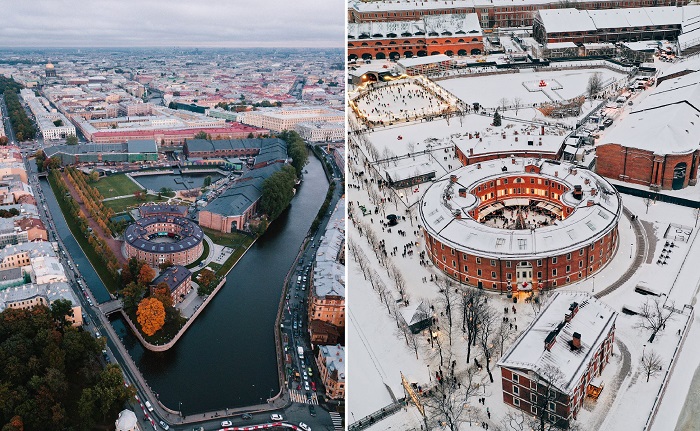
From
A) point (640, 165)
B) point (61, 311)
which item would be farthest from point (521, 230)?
point (61, 311)

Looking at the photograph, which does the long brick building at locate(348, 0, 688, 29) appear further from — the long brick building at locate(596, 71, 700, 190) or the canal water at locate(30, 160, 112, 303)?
the long brick building at locate(596, 71, 700, 190)

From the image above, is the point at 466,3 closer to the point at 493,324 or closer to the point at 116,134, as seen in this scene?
the point at 116,134

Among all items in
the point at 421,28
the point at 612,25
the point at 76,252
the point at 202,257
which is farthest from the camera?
the point at 421,28

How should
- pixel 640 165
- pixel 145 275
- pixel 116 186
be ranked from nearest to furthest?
1. pixel 640 165
2. pixel 145 275
3. pixel 116 186

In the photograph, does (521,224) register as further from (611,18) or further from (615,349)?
(611,18)

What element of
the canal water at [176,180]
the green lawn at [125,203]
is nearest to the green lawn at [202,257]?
the green lawn at [125,203]

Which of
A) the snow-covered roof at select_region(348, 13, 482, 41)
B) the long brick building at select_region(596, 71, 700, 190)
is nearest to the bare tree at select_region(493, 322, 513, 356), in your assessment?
the long brick building at select_region(596, 71, 700, 190)

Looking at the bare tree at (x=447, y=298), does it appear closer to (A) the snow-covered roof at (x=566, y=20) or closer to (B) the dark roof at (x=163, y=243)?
(B) the dark roof at (x=163, y=243)
